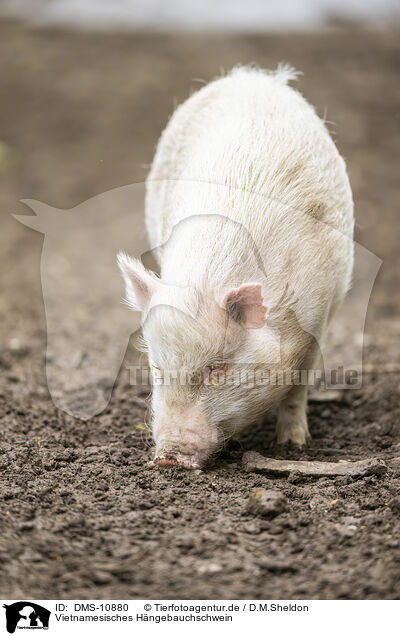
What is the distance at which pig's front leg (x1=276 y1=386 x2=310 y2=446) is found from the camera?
501 cm

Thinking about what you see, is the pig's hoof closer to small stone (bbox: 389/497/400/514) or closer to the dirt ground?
the dirt ground

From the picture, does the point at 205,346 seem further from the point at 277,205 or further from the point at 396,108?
the point at 396,108

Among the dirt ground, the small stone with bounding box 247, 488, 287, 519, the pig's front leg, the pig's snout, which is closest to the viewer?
the dirt ground

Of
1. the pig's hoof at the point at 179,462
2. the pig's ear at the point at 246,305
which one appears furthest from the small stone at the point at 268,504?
the pig's ear at the point at 246,305

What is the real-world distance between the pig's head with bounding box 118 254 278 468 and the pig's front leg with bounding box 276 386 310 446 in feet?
2.41

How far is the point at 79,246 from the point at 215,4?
8569 millimetres

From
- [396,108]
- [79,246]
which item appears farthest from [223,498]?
[396,108]

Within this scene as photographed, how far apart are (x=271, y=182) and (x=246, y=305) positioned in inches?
38.7

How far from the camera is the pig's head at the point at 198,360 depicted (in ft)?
13.2

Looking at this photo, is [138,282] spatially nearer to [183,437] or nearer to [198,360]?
[198,360]
